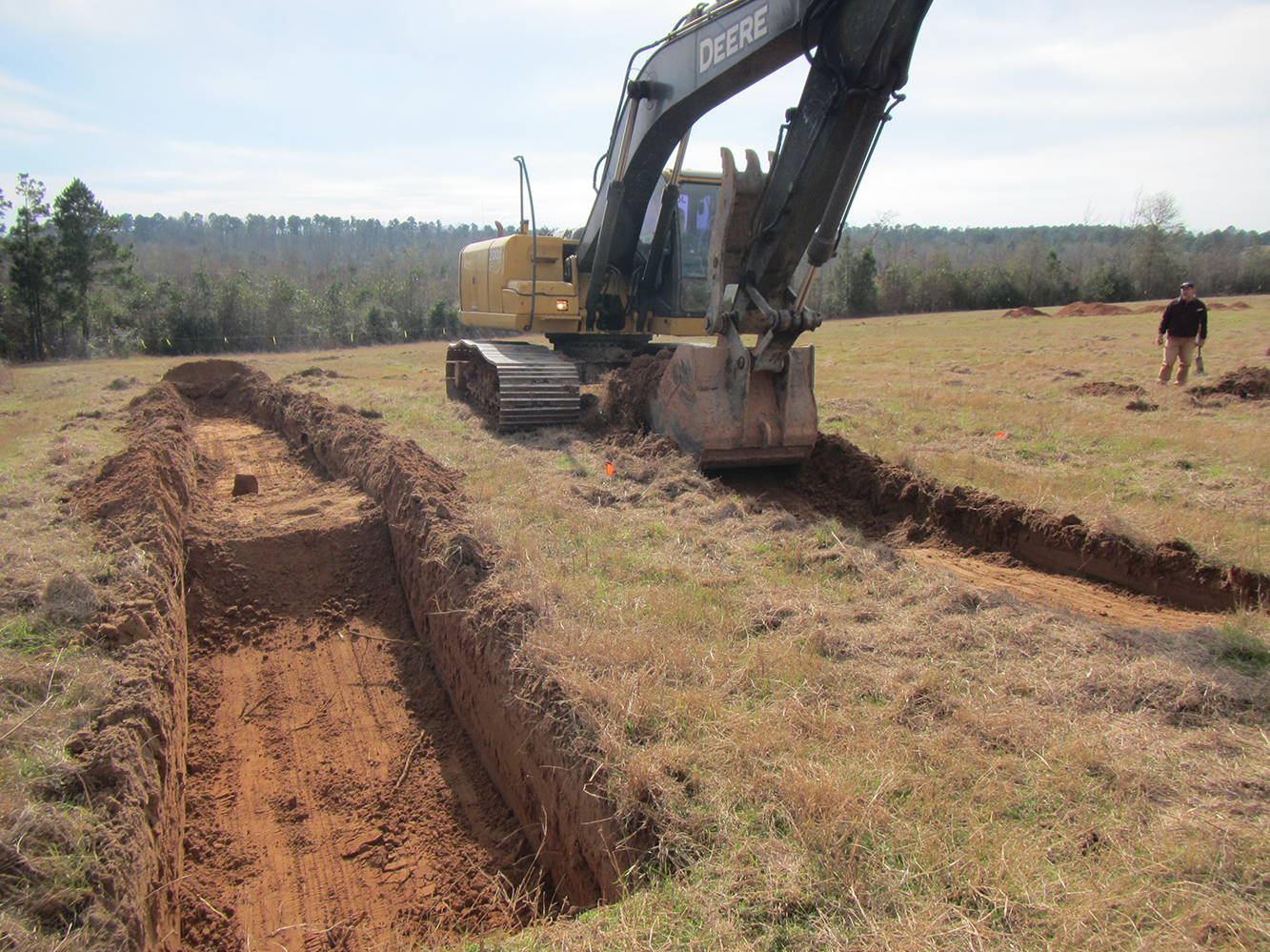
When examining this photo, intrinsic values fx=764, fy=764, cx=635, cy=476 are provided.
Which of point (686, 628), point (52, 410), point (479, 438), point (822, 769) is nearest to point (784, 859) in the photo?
point (822, 769)

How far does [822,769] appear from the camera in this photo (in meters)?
2.93

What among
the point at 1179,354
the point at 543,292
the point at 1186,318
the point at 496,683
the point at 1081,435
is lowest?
the point at 496,683

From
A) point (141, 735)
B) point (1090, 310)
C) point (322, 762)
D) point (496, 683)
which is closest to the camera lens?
point (141, 735)

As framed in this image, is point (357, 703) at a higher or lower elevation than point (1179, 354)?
lower

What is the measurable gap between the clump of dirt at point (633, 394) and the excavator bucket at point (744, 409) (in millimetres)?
990

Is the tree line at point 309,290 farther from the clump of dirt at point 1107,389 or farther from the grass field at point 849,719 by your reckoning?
the grass field at point 849,719

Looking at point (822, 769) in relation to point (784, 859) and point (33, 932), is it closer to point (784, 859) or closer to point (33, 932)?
point (784, 859)

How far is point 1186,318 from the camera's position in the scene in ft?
39.3

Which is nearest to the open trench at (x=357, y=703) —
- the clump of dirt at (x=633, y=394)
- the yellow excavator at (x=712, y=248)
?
the yellow excavator at (x=712, y=248)

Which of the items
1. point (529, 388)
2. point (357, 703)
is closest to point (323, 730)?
point (357, 703)

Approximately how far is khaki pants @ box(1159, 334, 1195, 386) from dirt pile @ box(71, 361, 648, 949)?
38.2 feet

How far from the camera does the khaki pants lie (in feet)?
39.7

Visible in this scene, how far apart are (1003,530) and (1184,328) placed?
8.75m

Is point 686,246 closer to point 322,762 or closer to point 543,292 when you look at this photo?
point 543,292
